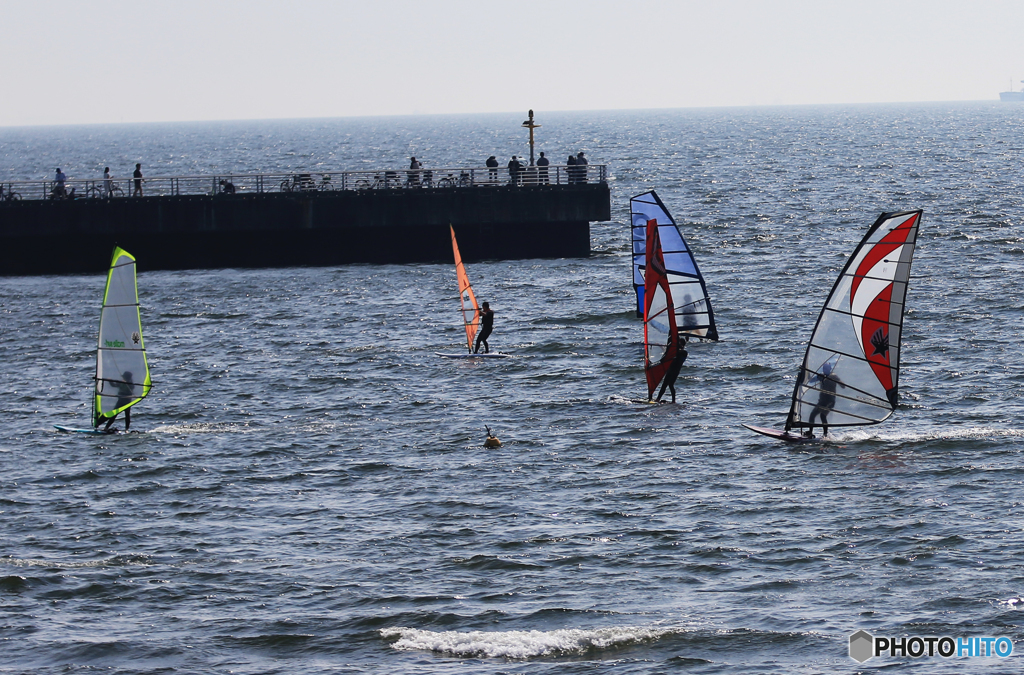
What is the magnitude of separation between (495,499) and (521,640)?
Result: 6.39m

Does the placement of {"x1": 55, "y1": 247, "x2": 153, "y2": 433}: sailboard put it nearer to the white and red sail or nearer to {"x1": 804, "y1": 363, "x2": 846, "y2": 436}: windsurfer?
the white and red sail

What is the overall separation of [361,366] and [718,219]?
42.7 meters

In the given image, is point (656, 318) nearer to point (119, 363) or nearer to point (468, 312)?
point (468, 312)

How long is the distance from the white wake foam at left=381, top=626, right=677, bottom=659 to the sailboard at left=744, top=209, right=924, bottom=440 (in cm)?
1019

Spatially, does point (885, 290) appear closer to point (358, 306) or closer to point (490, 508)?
point (490, 508)

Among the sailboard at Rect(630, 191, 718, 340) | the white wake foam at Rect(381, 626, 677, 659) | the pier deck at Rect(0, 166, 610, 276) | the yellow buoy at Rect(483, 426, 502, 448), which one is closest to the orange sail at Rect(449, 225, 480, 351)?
the sailboard at Rect(630, 191, 718, 340)

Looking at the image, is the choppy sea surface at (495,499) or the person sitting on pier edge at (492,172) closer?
the choppy sea surface at (495,499)

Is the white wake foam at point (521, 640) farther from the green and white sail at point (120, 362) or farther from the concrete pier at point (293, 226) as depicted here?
the concrete pier at point (293, 226)

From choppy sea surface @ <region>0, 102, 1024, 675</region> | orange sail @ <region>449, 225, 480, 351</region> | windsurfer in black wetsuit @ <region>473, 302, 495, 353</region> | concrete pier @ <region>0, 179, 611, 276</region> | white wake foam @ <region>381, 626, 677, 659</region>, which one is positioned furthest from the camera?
concrete pier @ <region>0, 179, 611, 276</region>

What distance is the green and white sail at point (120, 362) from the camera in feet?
99.0

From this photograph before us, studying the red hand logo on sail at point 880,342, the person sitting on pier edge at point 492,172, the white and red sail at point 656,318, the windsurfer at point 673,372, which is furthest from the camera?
the person sitting on pier edge at point 492,172

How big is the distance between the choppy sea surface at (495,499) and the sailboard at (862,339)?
94 cm

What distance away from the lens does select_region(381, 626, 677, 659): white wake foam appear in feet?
59.2

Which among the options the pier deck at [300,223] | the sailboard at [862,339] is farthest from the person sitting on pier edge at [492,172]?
the sailboard at [862,339]
